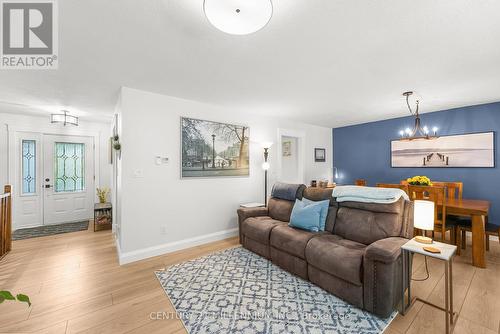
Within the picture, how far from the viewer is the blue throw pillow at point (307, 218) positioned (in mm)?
2646

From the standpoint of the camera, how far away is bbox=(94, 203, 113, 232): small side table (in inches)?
166

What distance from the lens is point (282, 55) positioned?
6.86 ft

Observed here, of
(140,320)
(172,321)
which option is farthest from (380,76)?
(140,320)

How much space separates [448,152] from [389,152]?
101 cm

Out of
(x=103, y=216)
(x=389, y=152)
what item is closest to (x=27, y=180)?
(x=103, y=216)

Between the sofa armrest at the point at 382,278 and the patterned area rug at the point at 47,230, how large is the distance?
16.5 ft

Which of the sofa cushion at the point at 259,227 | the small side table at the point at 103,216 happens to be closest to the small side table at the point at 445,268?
the sofa cushion at the point at 259,227

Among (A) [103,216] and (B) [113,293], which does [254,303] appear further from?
A: (A) [103,216]

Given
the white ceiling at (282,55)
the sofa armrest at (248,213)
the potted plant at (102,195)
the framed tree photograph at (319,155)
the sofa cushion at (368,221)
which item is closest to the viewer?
the white ceiling at (282,55)

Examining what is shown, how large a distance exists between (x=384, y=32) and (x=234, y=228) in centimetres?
343

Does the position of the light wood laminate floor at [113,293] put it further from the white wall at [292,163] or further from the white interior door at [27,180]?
the white wall at [292,163]

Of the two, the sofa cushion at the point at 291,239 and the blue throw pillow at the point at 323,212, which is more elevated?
the blue throw pillow at the point at 323,212

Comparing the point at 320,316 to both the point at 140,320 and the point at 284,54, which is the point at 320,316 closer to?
the point at 140,320

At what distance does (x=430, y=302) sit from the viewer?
2.00m
